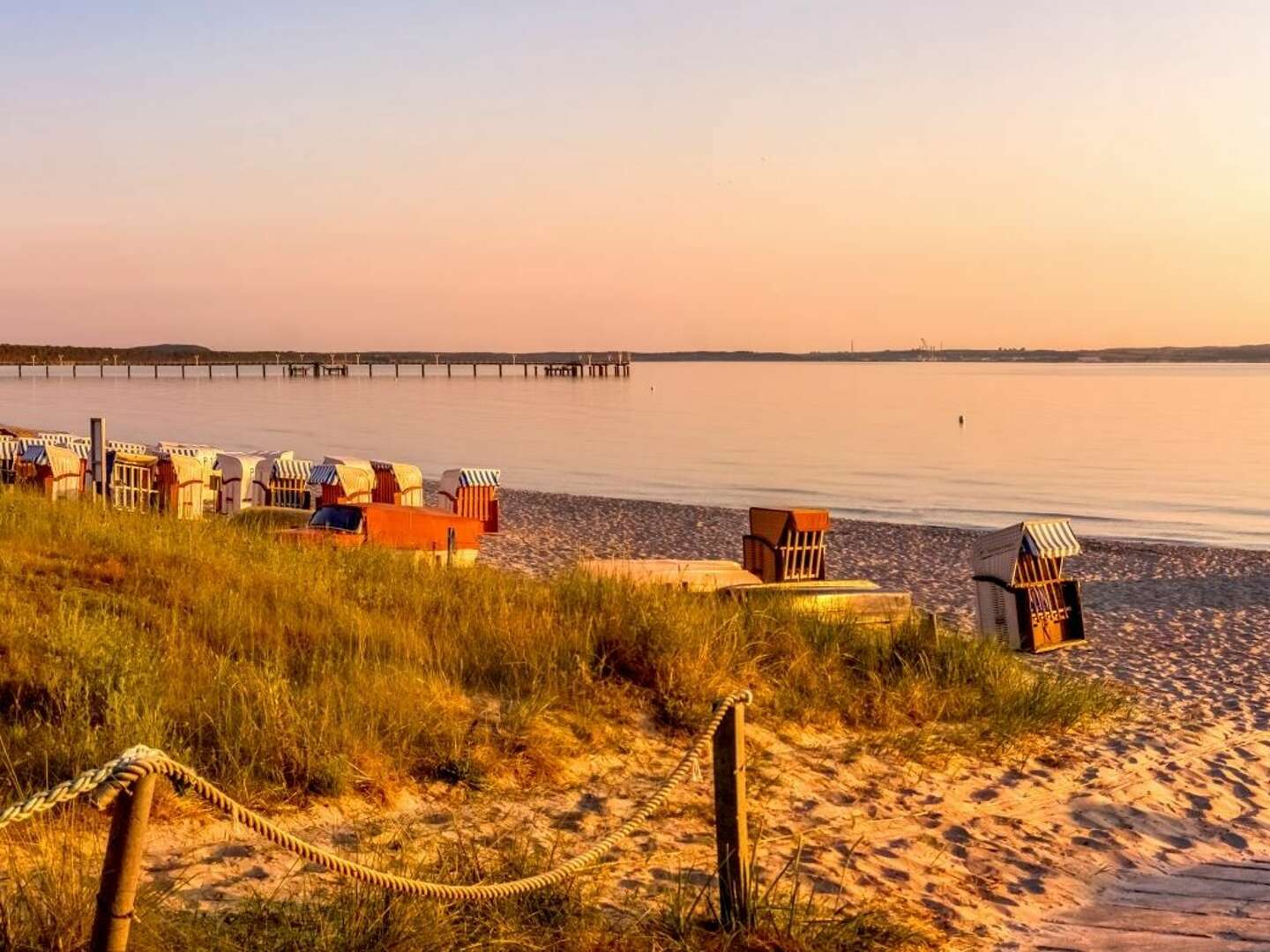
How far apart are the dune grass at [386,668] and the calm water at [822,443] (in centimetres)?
1829

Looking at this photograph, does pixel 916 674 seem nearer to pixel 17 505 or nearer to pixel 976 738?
pixel 976 738

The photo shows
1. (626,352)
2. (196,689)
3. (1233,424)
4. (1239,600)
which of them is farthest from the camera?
(626,352)

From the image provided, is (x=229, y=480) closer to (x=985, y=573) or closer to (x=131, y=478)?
(x=131, y=478)

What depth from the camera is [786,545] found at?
11.9 metres

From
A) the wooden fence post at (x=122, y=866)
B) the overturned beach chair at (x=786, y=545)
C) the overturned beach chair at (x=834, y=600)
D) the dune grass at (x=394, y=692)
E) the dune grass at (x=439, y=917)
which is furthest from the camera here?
the overturned beach chair at (x=786, y=545)

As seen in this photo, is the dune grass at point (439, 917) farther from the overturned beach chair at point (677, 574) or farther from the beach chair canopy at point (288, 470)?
the beach chair canopy at point (288, 470)

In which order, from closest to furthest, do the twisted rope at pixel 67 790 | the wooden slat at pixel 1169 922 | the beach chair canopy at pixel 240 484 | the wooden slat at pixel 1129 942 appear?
the twisted rope at pixel 67 790
the wooden slat at pixel 1129 942
the wooden slat at pixel 1169 922
the beach chair canopy at pixel 240 484

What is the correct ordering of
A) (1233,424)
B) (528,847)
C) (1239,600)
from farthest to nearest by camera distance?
(1233,424)
(1239,600)
(528,847)

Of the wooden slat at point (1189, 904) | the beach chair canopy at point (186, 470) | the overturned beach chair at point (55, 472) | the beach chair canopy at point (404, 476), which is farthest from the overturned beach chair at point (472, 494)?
the wooden slat at point (1189, 904)

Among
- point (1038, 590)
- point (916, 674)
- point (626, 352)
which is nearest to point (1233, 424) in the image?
point (1038, 590)

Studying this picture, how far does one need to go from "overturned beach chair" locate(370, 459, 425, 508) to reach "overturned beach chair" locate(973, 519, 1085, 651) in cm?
1045

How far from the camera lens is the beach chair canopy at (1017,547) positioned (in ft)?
36.6

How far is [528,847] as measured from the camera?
5.03 metres

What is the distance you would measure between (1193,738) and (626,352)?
15999cm
